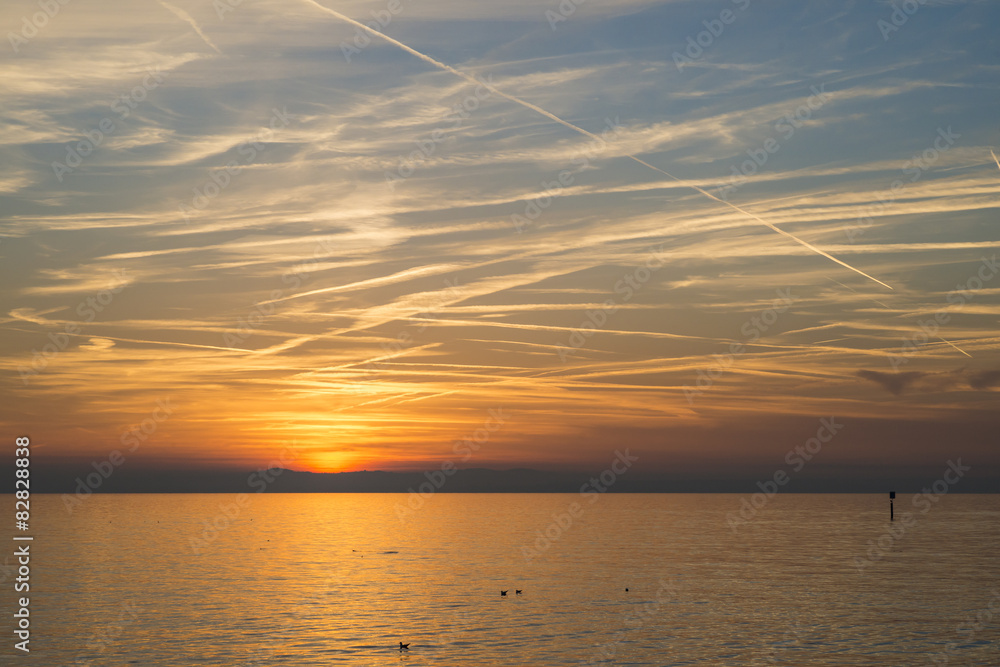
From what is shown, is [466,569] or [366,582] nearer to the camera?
[366,582]

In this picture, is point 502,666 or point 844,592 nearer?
point 502,666

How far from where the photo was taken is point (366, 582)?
91500 millimetres

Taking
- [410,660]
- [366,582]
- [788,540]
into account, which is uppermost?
[410,660]

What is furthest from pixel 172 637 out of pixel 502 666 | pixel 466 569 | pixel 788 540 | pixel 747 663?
pixel 788 540

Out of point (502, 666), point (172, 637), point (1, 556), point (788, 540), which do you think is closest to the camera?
point (502, 666)

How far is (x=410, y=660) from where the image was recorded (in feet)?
174

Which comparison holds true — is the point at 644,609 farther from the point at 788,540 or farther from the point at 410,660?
the point at 788,540

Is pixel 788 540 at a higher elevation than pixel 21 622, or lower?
lower

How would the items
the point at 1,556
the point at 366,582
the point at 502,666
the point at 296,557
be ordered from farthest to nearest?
the point at 296,557
the point at 1,556
the point at 366,582
the point at 502,666

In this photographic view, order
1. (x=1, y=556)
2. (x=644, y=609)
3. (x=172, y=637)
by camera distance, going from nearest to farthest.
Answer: (x=172, y=637), (x=644, y=609), (x=1, y=556)

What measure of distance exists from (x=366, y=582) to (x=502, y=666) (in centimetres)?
4314

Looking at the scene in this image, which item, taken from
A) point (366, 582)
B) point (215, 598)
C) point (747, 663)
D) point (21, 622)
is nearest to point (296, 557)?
point (366, 582)

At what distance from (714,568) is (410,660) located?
58265 mm

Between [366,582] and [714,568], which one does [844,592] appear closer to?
[714,568]
